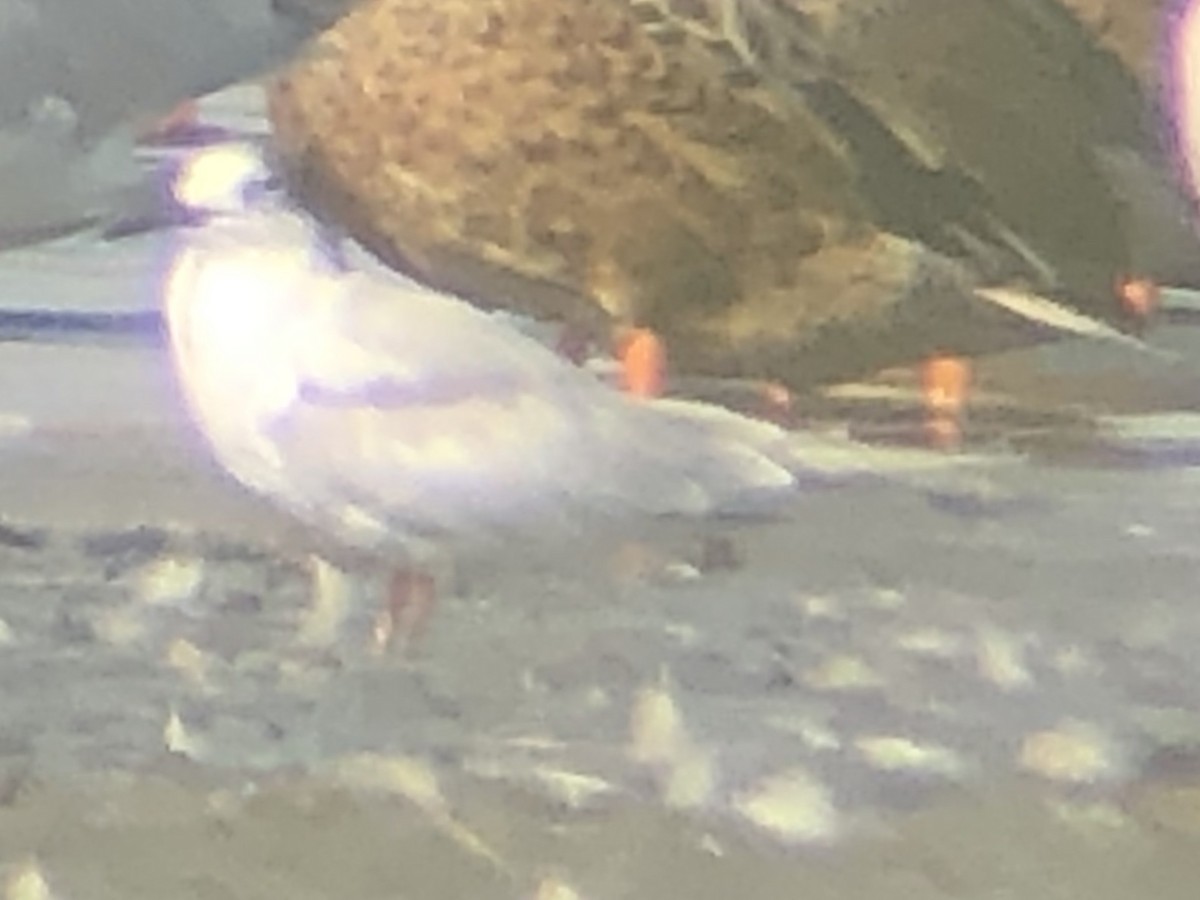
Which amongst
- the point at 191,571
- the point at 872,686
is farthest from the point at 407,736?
the point at 872,686

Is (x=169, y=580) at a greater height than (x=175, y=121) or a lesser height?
lesser

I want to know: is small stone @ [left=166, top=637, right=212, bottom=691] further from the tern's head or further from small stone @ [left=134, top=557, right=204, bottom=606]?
the tern's head

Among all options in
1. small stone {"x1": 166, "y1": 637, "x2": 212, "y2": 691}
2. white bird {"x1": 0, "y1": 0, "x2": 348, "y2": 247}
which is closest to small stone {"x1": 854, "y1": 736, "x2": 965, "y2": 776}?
small stone {"x1": 166, "y1": 637, "x2": 212, "y2": 691}

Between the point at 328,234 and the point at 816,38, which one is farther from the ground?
the point at 816,38

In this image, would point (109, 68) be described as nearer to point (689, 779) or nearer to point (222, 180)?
point (222, 180)

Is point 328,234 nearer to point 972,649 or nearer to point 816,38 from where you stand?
point 816,38

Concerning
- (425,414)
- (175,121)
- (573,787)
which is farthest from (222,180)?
(573,787)
